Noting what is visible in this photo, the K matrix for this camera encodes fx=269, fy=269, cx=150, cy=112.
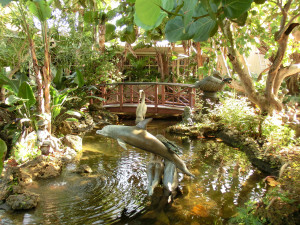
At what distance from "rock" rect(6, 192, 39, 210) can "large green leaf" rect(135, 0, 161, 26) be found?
3675 millimetres

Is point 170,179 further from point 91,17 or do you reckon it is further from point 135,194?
point 91,17

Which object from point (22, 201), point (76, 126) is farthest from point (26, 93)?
point (76, 126)

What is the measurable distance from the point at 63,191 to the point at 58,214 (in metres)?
0.73

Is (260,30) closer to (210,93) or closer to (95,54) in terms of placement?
(210,93)

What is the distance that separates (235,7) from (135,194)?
378 cm

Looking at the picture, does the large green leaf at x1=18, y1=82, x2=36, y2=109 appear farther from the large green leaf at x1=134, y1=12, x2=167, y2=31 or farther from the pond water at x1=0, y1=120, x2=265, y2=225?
the large green leaf at x1=134, y1=12, x2=167, y2=31

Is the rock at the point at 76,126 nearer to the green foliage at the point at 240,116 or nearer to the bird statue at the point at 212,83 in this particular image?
the bird statue at the point at 212,83

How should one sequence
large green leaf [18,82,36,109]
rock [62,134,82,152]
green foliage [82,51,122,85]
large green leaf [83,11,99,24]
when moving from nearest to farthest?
large green leaf [83,11,99,24] → large green leaf [18,82,36,109] → rock [62,134,82,152] → green foliage [82,51,122,85]

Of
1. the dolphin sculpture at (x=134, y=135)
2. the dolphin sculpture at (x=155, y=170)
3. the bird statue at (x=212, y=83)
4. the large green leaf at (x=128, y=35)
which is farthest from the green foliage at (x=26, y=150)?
Result: the bird statue at (x=212, y=83)

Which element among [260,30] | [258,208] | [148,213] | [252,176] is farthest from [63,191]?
[260,30]

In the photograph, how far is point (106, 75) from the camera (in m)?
10.3

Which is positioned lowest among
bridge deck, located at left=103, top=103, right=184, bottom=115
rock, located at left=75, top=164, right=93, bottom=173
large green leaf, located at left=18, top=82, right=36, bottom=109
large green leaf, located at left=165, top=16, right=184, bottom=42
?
rock, located at left=75, top=164, right=93, bottom=173

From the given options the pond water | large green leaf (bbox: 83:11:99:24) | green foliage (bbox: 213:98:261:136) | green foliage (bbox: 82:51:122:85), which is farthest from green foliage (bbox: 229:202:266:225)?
green foliage (bbox: 82:51:122:85)

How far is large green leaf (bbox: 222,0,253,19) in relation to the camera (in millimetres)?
483
